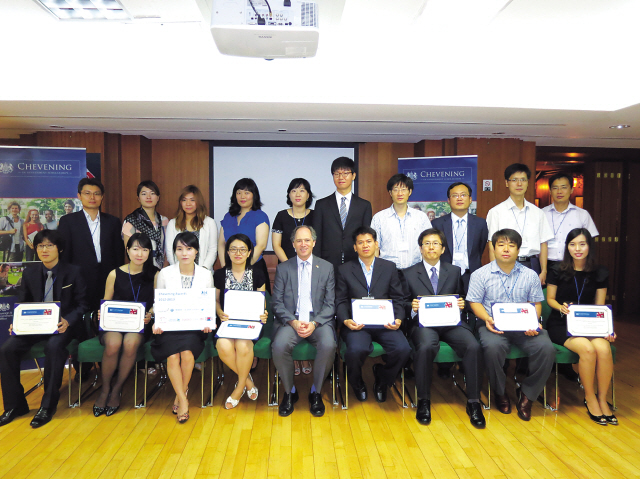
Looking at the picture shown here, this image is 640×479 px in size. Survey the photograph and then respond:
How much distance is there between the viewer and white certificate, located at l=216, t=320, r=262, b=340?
11.5 ft

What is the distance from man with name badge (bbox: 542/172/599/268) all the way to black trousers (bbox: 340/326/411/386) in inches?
96.7


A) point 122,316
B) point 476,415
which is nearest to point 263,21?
point 122,316

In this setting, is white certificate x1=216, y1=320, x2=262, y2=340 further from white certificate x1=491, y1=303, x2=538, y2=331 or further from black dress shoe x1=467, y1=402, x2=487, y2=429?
white certificate x1=491, y1=303, x2=538, y2=331

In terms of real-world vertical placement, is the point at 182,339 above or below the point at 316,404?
above

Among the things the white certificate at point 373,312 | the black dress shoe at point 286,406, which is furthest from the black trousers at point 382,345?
the black dress shoe at point 286,406

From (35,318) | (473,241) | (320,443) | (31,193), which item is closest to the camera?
(320,443)

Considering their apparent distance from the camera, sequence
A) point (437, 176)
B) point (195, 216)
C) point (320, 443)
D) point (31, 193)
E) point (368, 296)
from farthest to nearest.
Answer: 1. point (437, 176)
2. point (31, 193)
3. point (195, 216)
4. point (368, 296)
5. point (320, 443)

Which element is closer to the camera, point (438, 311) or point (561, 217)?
point (438, 311)

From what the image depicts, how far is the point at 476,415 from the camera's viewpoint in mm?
3332

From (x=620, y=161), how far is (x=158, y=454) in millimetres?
8327

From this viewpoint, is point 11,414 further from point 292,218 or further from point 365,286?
point 365,286

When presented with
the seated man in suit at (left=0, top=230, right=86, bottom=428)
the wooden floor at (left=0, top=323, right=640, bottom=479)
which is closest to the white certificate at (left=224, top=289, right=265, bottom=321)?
the wooden floor at (left=0, top=323, right=640, bottom=479)

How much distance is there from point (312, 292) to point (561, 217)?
3273 millimetres

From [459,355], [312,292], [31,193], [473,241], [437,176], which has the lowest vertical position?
[459,355]
